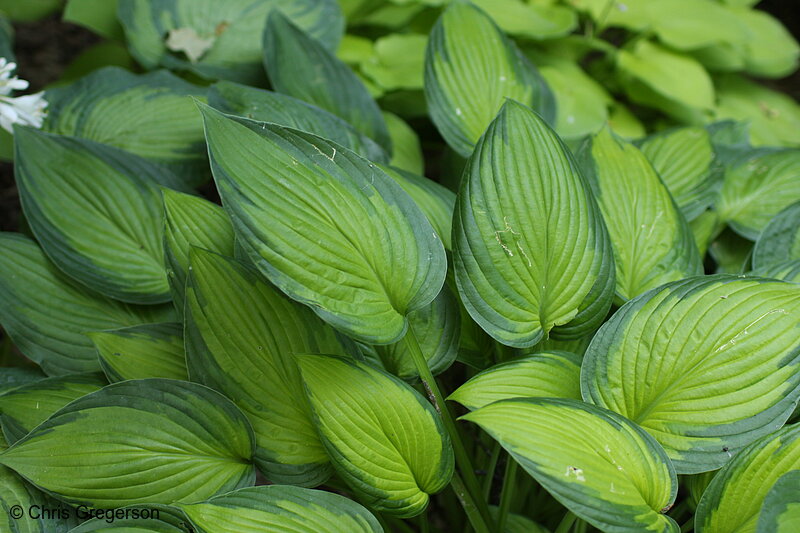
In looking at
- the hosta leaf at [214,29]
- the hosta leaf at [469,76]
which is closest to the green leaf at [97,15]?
the hosta leaf at [214,29]

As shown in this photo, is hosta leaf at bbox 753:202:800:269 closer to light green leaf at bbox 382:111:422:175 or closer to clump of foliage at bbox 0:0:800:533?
clump of foliage at bbox 0:0:800:533

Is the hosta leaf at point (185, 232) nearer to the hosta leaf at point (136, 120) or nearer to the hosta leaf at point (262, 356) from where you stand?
the hosta leaf at point (262, 356)

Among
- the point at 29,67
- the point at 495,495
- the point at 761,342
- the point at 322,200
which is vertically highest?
the point at 322,200

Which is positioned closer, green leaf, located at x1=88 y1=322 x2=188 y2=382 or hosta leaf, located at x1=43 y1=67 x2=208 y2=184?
green leaf, located at x1=88 y1=322 x2=188 y2=382

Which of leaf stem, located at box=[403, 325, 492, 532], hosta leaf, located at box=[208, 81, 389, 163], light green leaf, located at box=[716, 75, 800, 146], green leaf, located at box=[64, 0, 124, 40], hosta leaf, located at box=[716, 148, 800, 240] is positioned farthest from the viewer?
light green leaf, located at box=[716, 75, 800, 146]

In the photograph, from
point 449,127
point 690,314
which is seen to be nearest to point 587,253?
point 690,314

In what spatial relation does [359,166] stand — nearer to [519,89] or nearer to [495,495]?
[519,89]

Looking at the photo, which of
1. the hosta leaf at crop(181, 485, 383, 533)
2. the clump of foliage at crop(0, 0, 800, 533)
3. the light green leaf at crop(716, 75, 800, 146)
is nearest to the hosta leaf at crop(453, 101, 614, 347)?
the clump of foliage at crop(0, 0, 800, 533)
